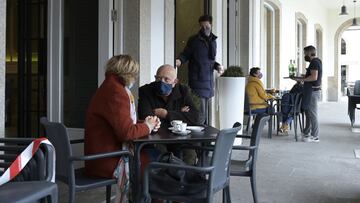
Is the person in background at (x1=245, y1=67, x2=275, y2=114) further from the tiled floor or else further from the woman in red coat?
the woman in red coat

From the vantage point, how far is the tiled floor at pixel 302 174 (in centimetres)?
400

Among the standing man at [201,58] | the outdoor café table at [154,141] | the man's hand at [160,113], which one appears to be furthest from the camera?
the standing man at [201,58]

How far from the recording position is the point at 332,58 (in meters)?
21.4

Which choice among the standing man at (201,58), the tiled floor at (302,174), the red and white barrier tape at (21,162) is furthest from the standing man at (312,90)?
the red and white barrier tape at (21,162)

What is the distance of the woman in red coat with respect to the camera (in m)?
2.67

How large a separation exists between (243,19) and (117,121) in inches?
283

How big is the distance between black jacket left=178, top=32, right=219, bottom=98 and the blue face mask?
2.20 metres

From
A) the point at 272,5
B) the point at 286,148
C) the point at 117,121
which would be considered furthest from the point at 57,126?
the point at 272,5

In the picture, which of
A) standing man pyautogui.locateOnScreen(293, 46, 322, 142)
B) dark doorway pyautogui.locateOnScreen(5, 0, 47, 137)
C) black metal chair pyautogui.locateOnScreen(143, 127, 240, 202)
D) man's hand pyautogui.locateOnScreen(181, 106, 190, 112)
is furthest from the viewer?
standing man pyautogui.locateOnScreen(293, 46, 322, 142)

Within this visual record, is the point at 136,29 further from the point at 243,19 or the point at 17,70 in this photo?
the point at 243,19

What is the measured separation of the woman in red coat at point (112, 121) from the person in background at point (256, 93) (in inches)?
209

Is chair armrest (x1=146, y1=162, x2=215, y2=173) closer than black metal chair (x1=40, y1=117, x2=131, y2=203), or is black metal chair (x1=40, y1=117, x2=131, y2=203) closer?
chair armrest (x1=146, y1=162, x2=215, y2=173)

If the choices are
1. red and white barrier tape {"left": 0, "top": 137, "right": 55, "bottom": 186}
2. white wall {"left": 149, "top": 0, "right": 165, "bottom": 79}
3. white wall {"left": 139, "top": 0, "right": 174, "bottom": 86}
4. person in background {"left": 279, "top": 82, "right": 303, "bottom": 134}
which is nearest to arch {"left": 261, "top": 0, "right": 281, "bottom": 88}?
person in background {"left": 279, "top": 82, "right": 303, "bottom": 134}

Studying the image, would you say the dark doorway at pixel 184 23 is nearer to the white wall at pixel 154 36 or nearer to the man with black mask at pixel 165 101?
the white wall at pixel 154 36
